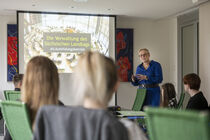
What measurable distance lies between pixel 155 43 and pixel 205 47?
9.36 feet

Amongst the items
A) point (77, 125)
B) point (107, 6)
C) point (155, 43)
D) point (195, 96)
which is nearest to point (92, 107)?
point (77, 125)

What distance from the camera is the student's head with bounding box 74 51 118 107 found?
51.7 inches

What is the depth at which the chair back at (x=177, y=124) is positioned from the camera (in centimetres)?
110

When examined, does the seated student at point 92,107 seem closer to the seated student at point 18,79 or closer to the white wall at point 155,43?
the seated student at point 18,79

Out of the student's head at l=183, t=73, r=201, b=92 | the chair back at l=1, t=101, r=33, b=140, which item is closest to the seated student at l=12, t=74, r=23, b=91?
the student's head at l=183, t=73, r=201, b=92

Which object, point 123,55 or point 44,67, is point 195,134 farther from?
point 123,55

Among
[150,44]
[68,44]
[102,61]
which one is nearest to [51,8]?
[68,44]

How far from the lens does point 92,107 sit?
136 cm

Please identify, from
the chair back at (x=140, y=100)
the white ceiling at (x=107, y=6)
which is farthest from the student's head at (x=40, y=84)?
the white ceiling at (x=107, y=6)

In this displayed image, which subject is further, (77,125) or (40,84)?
(40,84)

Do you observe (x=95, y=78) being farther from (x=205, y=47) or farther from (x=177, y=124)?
(x=205, y=47)

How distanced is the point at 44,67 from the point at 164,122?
90cm

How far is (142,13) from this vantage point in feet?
30.6

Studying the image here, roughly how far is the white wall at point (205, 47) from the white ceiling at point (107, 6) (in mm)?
346
